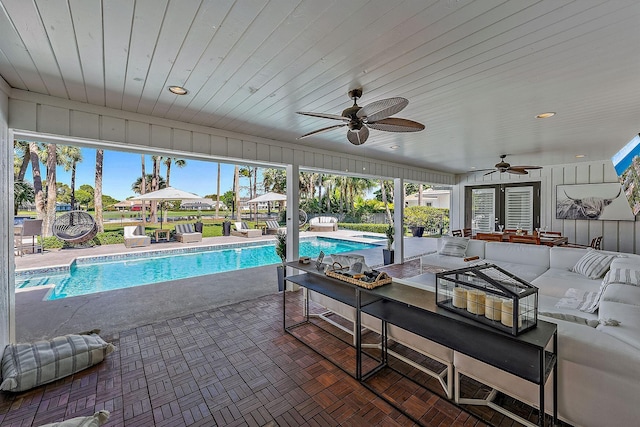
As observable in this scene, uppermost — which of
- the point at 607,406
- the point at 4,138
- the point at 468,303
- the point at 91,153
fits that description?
the point at 91,153

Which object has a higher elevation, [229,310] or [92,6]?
[92,6]

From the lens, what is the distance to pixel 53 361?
235cm

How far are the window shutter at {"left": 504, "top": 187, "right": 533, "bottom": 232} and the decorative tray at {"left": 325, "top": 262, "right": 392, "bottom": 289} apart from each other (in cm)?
783

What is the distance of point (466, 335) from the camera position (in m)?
1.79

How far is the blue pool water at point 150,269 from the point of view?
5805 mm

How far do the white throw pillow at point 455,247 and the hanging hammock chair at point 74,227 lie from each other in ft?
33.2

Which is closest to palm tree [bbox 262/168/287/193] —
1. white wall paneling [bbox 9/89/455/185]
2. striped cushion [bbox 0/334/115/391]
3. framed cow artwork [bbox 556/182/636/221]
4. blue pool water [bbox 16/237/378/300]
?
blue pool water [bbox 16/237/378/300]

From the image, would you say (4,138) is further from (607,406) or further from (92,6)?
(607,406)

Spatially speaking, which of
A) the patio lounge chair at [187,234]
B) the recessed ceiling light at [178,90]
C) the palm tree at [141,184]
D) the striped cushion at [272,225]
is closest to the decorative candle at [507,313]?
the recessed ceiling light at [178,90]

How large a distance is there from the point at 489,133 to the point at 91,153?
1629 cm

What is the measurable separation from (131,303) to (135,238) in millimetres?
6318

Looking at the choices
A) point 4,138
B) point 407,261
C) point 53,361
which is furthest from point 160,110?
point 407,261

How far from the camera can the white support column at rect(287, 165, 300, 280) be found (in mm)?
4879

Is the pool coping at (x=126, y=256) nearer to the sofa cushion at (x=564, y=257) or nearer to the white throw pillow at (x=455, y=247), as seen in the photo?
the white throw pillow at (x=455, y=247)
